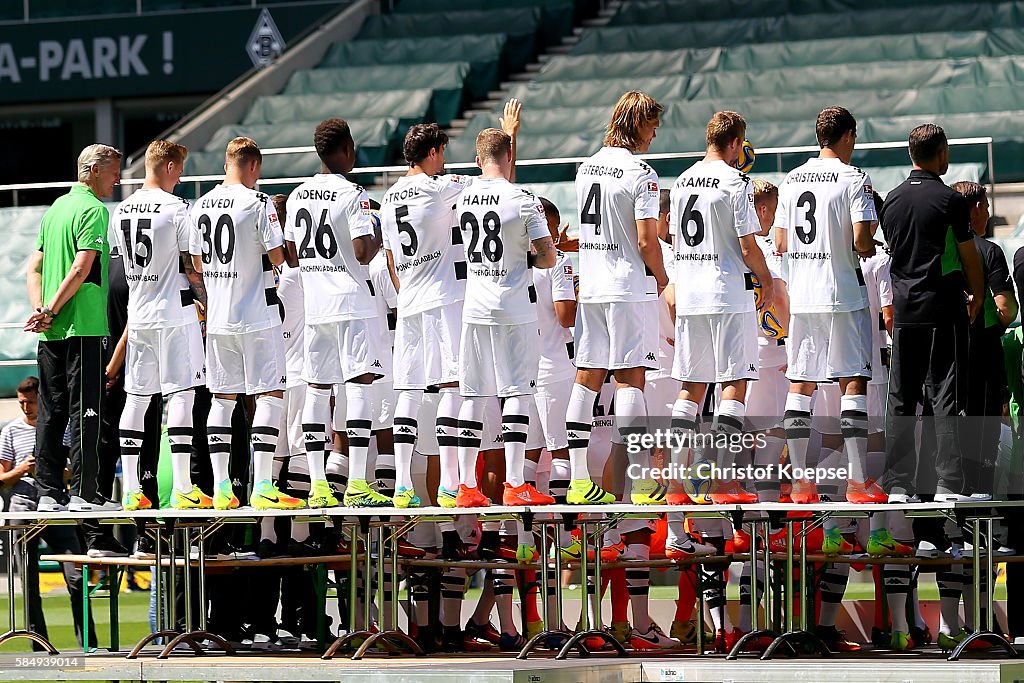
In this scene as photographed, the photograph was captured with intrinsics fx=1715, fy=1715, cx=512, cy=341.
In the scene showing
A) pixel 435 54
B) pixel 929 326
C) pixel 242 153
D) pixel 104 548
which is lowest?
pixel 104 548

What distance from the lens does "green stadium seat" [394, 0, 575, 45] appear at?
27.9 m

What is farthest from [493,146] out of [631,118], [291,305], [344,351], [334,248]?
[291,305]

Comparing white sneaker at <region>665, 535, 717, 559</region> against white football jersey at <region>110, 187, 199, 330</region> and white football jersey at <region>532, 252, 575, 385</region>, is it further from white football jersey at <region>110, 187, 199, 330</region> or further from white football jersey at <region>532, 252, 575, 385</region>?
white football jersey at <region>110, 187, 199, 330</region>

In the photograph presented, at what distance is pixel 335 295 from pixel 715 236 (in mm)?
2396

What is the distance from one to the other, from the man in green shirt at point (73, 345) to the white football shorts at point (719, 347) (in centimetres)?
385

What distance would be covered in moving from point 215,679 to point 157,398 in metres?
2.36

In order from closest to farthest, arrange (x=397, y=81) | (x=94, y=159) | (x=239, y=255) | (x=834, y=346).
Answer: (x=834, y=346), (x=239, y=255), (x=94, y=159), (x=397, y=81)

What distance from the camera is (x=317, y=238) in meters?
10.7

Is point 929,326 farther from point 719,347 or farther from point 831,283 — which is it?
point 719,347

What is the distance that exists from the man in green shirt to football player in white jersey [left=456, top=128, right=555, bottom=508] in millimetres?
2565

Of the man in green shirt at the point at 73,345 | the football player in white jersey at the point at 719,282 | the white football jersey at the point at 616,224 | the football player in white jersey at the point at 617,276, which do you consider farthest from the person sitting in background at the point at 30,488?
the football player in white jersey at the point at 719,282

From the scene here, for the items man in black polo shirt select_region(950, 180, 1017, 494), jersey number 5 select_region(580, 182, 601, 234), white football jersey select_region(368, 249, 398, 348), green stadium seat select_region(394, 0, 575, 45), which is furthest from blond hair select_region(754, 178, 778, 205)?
green stadium seat select_region(394, 0, 575, 45)

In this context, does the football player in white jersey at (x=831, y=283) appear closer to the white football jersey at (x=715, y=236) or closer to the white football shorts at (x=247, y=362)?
the white football jersey at (x=715, y=236)

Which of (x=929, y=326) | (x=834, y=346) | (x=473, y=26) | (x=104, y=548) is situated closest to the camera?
(x=929, y=326)
